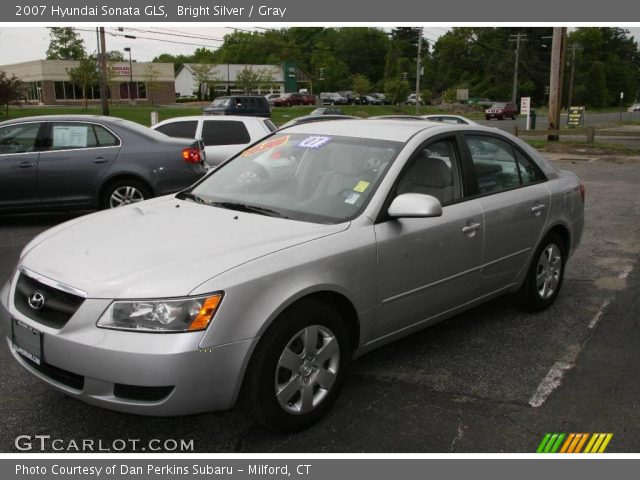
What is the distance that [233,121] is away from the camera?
11.8m

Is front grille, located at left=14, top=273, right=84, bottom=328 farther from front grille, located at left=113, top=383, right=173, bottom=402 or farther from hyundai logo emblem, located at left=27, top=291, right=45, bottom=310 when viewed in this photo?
front grille, located at left=113, top=383, right=173, bottom=402

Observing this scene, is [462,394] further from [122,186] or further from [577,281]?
[122,186]

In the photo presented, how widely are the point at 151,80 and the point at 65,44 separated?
27.3m

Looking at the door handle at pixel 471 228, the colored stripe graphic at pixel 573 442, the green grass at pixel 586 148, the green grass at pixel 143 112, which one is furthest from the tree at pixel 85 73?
the colored stripe graphic at pixel 573 442

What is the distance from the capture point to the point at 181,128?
38.8 feet

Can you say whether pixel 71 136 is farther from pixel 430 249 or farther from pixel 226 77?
pixel 226 77

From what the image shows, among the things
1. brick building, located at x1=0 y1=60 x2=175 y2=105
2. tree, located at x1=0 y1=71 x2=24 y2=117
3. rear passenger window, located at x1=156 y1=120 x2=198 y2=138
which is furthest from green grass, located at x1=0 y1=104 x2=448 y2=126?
rear passenger window, located at x1=156 y1=120 x2=198 y2=138

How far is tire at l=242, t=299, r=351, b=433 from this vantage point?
3.04 m

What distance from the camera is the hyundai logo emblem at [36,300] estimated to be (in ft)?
10.2

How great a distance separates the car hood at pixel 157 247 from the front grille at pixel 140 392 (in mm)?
408

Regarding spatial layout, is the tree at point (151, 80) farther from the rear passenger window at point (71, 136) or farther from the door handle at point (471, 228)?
the door handle at point (471, 228)

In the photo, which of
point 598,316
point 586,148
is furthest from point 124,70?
point 598,316

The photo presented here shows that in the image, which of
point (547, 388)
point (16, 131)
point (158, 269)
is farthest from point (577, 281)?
point (16, 131)

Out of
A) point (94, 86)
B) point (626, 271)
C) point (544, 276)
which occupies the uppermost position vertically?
point (94, 86)
